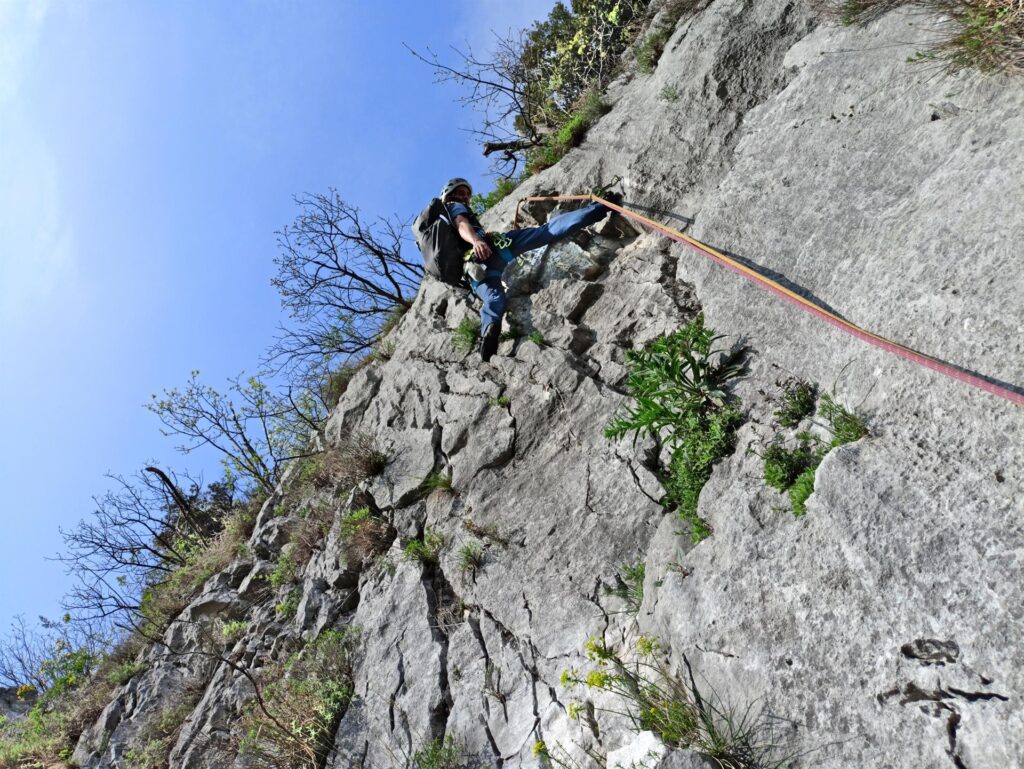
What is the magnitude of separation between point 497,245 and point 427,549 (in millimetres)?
3125

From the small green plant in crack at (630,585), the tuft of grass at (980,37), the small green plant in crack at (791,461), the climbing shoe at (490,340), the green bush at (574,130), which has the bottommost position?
the small green plant in crack at (630,585)

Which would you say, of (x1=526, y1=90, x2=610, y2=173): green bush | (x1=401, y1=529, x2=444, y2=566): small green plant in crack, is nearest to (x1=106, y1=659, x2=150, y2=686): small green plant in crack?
(x1=401, y1=529, x2=444, y2=566): small green plant in crack

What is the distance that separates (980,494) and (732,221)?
3.27m

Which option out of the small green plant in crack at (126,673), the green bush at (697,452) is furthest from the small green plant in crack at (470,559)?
the small green plant in crack at (126,673)

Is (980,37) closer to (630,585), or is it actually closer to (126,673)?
(630,585)

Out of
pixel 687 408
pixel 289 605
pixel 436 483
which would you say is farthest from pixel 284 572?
pixel 687 408

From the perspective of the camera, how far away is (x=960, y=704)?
284cm

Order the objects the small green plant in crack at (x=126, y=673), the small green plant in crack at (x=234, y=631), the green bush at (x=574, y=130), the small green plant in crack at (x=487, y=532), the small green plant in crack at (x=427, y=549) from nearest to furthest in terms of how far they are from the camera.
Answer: the small green plant in crack at (x=487, y=532) < the small green plant in crack at (x=427, y=549) < the small green plant in crack at (x=234, y=631) < the small green plant in crack at (x=126, y=673) < the green bush at (x=574, y=130)

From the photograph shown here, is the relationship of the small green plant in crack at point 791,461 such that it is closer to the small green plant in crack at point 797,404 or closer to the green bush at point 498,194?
the small green plant in crack at point 797,404

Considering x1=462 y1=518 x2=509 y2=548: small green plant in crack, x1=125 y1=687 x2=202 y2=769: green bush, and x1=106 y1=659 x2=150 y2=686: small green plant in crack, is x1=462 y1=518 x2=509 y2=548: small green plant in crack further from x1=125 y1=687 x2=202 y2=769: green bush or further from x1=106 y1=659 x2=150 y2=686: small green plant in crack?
x1=106 y1=659 x2=150 y2=686: small green plant in crack

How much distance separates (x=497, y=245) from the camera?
702 cm

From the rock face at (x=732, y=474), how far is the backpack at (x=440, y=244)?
77 cm

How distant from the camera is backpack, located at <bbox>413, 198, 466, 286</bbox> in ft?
23.2

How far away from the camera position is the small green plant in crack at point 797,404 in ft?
14.3
